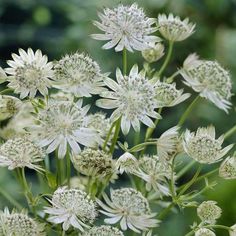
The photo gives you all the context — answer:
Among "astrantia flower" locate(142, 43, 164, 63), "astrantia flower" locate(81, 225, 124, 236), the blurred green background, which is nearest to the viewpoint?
"astrantia flower" locate(81, 225, 124, 236)

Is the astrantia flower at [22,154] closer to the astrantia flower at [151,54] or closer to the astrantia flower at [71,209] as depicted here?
the astrantia flower at [71,209]

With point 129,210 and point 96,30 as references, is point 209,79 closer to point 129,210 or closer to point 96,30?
point 129,210

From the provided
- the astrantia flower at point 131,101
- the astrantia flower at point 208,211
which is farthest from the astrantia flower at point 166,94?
the astrantia flower at point 208,211

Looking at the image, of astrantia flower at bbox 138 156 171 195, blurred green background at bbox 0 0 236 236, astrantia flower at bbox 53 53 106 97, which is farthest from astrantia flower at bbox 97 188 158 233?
blurred green background at bbox 0 0 236 236

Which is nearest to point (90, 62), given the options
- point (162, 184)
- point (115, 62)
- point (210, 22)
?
point (162, 184)

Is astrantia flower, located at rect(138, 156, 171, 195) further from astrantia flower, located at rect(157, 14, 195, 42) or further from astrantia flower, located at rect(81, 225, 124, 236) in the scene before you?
astrantia flower, located at rect(157, 14, 195, 42)

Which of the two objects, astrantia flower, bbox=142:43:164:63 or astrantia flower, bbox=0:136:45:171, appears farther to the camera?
astrantia flower, bbox=142:43:164:63

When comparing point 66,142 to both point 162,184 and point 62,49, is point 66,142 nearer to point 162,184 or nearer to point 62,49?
point 162,184
